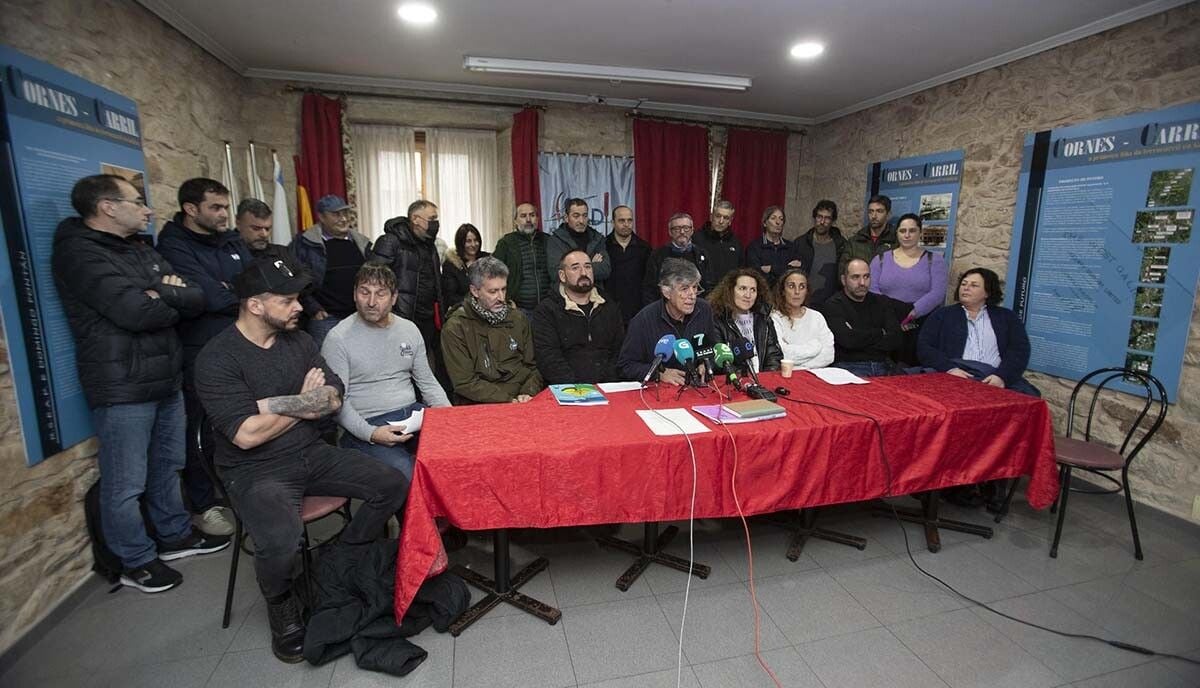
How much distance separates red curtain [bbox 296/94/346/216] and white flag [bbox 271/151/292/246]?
17 centimetres

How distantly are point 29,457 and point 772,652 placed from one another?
9.62 ft

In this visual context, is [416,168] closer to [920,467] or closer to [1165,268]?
[920,467]

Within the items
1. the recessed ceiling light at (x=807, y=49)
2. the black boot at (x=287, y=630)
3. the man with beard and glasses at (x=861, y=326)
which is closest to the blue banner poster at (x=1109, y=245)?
the man with beard and glasses at (x=861, y=326)

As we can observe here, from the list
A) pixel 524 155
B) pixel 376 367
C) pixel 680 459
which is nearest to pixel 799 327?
pixel 680 459

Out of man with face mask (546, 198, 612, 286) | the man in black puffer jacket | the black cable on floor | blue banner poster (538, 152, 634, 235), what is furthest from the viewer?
blue banner poster (538, 152, 634, 235)

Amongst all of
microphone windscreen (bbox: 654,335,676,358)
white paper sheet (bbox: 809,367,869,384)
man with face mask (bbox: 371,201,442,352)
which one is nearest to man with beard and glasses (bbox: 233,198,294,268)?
man with face mask (bbox: 371,201,442,352)

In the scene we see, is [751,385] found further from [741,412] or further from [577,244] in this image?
[577,244]

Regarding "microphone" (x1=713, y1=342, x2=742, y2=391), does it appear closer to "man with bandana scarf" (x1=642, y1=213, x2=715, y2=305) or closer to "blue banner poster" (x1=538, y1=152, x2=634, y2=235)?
"man with bandana scarf" (x1=642, y1=213, x2=715, y2=305)

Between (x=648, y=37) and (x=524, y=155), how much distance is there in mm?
1765

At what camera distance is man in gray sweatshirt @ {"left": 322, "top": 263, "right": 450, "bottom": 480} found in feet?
7.82

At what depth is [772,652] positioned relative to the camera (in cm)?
194

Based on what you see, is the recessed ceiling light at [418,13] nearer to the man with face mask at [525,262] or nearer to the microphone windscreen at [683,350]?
the man with face mask at [525,262]

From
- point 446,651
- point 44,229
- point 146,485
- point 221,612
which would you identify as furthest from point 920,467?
point 44,229

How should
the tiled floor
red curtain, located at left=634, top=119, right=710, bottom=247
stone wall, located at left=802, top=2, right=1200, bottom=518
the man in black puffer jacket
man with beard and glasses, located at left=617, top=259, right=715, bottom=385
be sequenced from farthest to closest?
red curtain, located at left=634, top=119, right=710, bottom=247, stone wall, located at left=802, top=2, right=1200, bottom=518, man with beard and glasses, located at left=617, top=259, right=715, bottom=385, the man in black puffer jacket, the tiled floor
